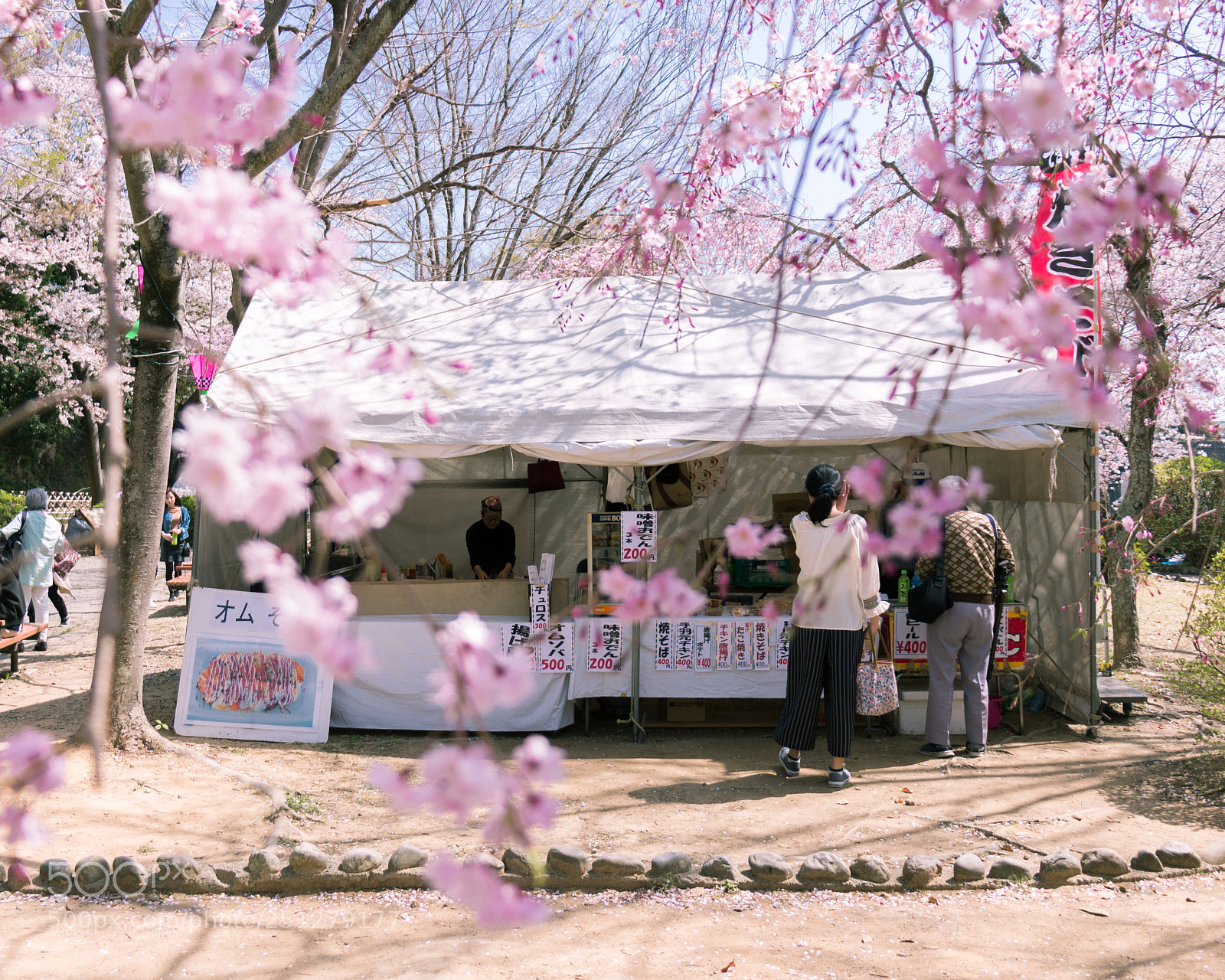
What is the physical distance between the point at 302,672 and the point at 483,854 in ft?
8.57

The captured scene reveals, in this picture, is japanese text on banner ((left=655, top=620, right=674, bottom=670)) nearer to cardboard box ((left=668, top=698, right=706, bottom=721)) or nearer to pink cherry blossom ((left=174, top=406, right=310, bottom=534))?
cardboard box ((left=668, top=698, right=706, bottom=721))

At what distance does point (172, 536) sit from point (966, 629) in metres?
10.6

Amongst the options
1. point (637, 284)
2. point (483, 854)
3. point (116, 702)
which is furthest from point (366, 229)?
point (483, 854)

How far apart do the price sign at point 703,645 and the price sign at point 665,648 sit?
158mm

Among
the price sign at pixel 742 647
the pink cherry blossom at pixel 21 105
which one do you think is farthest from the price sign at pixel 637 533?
the pink cherry blossom at pixel 21 105

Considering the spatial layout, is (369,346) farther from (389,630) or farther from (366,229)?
(366,229)

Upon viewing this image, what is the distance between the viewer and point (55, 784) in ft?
4.21

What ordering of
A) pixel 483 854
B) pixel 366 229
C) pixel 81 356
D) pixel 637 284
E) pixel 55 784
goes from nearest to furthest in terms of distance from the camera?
pixel 55 784 < pixel 483 854 < pixel 637 284 < pixel 366 229 < pixel 81 356

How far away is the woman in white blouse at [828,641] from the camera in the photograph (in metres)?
4.75

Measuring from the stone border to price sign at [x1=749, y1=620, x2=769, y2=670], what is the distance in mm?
2348

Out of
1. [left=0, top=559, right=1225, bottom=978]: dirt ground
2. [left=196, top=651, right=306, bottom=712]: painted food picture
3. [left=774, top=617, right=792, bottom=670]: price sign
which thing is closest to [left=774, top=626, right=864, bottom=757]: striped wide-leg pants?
[left=0, top=559, right=1225, bottom=978]: dirt ground

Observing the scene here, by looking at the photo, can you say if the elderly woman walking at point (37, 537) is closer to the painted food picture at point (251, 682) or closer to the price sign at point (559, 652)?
the painted food picture at point (251, 682)

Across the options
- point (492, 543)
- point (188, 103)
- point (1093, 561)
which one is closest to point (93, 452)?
point (492, 543)

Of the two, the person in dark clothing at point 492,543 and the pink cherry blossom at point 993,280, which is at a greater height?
the pink cherry blossom at point 993,280
